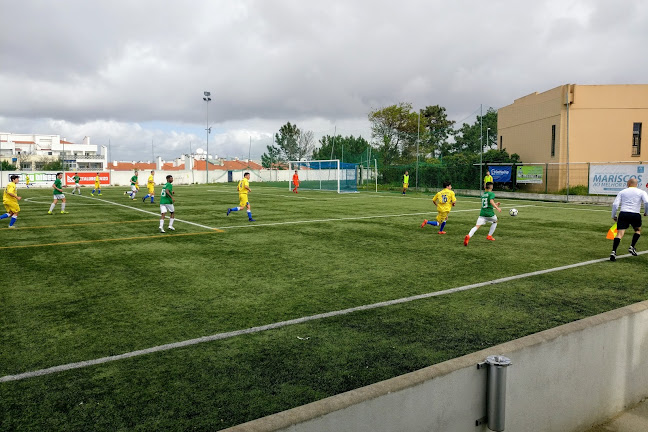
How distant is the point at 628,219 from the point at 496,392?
8.87 meters

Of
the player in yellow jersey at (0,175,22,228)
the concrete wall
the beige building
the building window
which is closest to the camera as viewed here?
the concrete wall

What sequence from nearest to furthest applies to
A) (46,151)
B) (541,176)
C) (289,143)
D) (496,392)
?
(496,392), (541,176), (289,143), (46,151)

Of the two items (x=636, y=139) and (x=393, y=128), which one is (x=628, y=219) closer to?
(x=636, y=139)

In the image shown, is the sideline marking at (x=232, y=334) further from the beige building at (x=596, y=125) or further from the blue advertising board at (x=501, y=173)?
the blue advertising board at (x=501, y=173)

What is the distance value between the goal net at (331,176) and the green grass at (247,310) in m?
26.2

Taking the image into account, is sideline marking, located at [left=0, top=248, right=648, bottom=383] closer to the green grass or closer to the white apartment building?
the green grass

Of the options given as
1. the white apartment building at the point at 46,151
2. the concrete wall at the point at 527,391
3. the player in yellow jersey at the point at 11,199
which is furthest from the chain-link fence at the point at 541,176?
the white apartment building at the point at 46,151

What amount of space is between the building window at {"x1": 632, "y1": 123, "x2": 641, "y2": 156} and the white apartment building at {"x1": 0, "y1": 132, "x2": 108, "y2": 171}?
3014 inches

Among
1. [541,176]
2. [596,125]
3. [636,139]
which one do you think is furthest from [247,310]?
[636,139]

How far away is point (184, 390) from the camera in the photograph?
4.34 metres

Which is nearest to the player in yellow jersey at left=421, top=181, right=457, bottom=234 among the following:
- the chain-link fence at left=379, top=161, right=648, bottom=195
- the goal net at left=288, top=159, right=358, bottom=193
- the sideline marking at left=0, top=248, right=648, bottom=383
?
the sideline marking at left=0, top=248, right=648, bottom=383

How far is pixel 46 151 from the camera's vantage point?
4038 inches

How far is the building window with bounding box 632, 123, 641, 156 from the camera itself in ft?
102

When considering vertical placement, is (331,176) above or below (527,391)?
above
